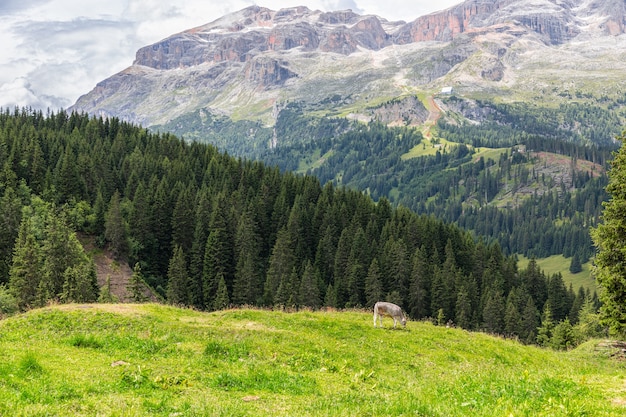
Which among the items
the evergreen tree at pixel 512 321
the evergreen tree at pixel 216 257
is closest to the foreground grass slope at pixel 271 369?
the evergreen tree at pixel 512 321

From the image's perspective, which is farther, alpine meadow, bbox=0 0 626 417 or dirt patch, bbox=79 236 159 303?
dirt patch, bbox=79 236 159 303

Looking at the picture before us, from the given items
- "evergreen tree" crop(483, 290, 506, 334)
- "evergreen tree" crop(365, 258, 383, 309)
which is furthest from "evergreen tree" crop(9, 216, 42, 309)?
"evergreen tree" crop(483, 290, 506, 334)

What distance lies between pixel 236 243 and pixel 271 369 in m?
103

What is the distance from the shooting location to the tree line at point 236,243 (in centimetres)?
9962

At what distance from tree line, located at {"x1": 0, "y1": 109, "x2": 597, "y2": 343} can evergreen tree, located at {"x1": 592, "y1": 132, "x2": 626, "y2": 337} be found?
47813 mm

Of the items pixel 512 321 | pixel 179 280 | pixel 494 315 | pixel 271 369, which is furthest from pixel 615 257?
pixel 179 280

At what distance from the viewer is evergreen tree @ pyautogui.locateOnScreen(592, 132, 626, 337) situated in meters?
37.7

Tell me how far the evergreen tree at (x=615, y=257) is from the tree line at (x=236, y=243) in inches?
1882

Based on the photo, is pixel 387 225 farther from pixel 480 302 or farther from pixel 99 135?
pixel 99 135

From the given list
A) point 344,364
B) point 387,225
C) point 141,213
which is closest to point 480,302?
point 387,225

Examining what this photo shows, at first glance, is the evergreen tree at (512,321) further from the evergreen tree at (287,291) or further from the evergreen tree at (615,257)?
the evergreen tree at (615,257)

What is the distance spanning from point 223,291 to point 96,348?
78058mm

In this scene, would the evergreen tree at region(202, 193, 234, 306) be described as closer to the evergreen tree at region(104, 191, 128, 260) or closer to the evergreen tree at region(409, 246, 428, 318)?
the evergreen tree at region(104, 191, 128, 260)

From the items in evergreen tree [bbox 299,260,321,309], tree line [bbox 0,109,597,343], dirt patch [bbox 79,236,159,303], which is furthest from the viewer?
evergreen tree [bbox 299,260,321,309]
